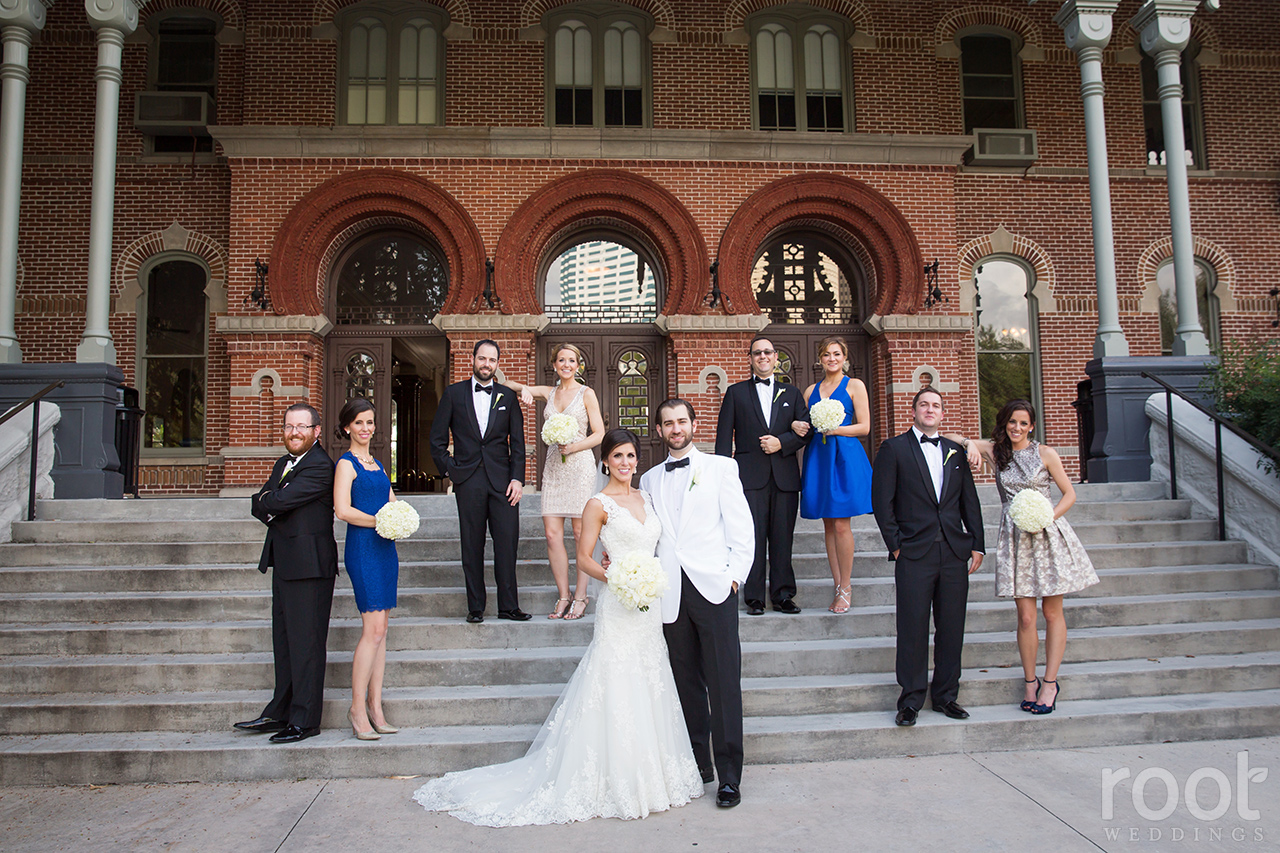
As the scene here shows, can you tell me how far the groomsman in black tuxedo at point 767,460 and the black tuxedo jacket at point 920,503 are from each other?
1.02 m

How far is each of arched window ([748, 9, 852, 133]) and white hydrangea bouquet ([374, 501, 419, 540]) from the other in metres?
10.4

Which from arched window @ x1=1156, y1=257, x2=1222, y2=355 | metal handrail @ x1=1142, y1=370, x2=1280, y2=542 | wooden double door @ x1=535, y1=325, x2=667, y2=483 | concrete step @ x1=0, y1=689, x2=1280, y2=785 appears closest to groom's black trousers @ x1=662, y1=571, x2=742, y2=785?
concrete step @ x1=0, y1=689, x2=1280, y2=785

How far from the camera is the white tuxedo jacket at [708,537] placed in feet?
14.1

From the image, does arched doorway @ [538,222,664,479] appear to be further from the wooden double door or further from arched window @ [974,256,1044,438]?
arched window @ [974,256,1044,438]

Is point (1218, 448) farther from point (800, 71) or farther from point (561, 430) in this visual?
point (800, 71)

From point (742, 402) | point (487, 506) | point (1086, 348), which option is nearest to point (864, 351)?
point (1086, 348)

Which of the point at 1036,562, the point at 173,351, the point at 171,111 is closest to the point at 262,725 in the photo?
the point at 1036,562

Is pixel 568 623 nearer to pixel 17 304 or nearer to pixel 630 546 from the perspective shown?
pixel 630 546

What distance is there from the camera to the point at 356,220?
12484 millimetres

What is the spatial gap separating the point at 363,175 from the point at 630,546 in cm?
978

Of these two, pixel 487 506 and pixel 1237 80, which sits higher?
pixel 1237 80

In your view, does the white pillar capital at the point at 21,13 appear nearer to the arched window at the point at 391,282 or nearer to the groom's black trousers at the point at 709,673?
the arched window at the point at 391,282

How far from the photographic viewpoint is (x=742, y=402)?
6.26m

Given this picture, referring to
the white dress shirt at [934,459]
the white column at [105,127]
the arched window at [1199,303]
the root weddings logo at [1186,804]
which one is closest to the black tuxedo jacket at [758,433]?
the white dress shirt at [934,459]
